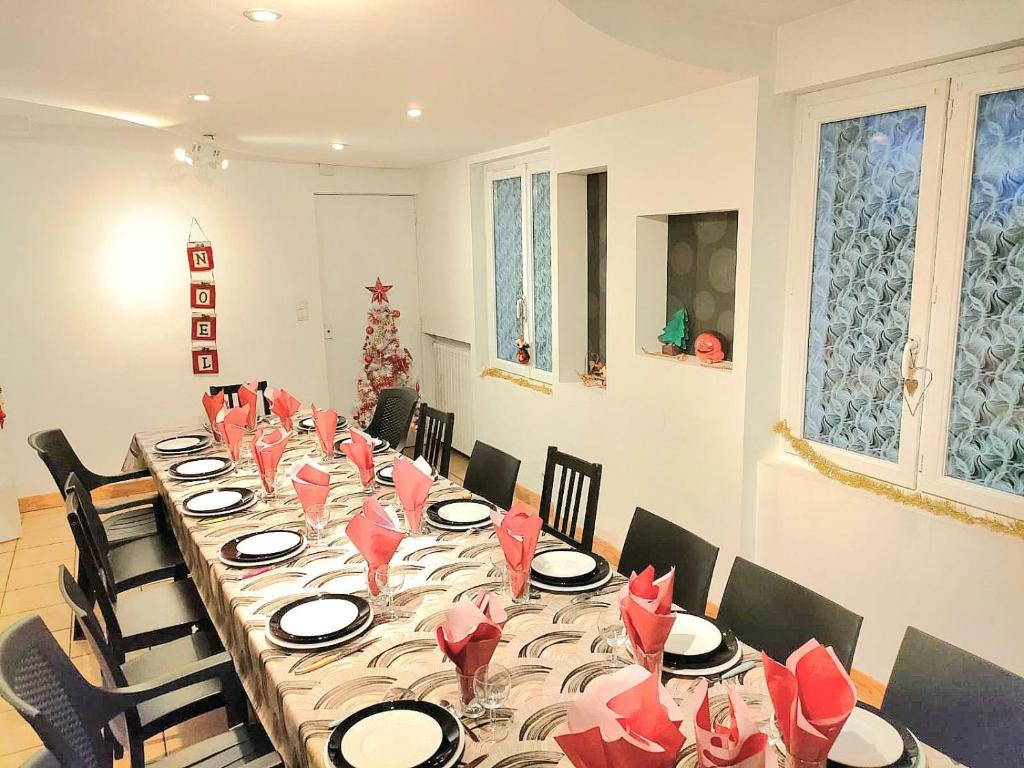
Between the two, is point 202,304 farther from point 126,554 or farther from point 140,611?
point 140,611

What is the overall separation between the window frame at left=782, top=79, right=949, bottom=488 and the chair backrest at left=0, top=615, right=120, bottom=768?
2591 millimetres

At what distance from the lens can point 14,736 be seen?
8.34 feet

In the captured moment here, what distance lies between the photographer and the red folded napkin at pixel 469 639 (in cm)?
135

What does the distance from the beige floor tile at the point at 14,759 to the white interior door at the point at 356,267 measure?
3.61 metres

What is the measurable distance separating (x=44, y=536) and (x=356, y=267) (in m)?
2.86

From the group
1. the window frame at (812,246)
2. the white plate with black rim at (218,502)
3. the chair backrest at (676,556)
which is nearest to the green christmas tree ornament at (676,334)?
the window frame at (812,246)

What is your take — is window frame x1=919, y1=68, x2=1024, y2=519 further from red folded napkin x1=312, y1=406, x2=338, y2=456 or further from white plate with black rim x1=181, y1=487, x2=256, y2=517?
white plate with black rim x1=181, y1=487, x2=256, y2=517

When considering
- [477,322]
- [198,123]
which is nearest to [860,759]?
[198,123]

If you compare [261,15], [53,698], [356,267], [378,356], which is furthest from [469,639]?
[356,267]

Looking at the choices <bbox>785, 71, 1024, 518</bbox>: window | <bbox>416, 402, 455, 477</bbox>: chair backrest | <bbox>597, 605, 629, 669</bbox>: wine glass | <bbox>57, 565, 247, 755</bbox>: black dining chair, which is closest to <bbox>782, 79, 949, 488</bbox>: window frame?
<bbox>785, 71, 1024, 518</bbox>: window

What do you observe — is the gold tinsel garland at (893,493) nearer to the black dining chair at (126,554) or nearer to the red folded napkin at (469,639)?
the red folded napkin at (469,639)

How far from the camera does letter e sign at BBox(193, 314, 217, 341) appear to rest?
16.7 ft

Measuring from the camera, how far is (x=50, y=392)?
15.4 ft

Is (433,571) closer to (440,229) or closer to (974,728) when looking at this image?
(974,728)
